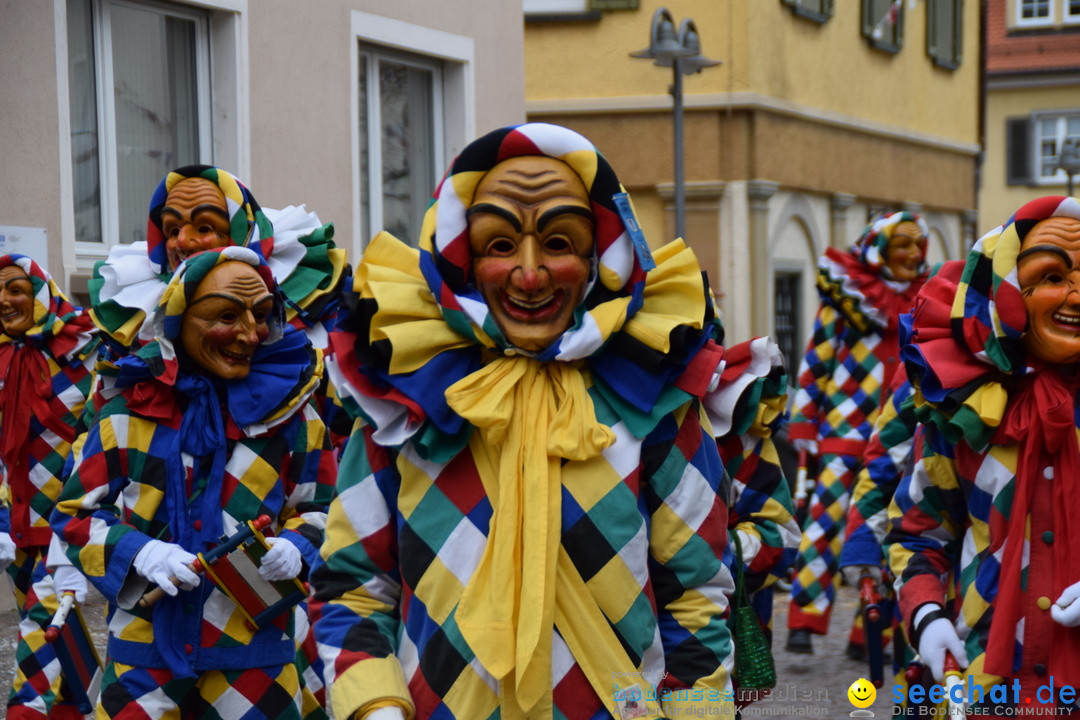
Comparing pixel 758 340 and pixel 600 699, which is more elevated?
pixel 758 340

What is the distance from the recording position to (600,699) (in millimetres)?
3061

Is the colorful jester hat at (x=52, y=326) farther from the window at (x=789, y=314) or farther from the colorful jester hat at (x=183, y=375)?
the window at (x=789, y=314)

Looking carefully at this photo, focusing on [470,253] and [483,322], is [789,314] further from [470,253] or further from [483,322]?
[483,322]

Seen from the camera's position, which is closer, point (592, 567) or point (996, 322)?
point (592, 567)

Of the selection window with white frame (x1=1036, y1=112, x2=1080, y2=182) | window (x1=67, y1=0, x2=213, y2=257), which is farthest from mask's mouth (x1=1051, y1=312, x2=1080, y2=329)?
window with white frame (x1=1036, y1=112, x2=1080, y2=182)

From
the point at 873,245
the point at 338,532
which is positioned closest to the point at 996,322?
the point at 338,532

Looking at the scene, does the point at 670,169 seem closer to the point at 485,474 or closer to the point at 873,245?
the point at 873,245

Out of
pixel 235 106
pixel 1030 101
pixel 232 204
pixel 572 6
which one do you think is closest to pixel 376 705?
pixel 232 204

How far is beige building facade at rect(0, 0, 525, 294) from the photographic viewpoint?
9508mm

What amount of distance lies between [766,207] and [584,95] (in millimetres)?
2713

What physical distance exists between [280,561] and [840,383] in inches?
174

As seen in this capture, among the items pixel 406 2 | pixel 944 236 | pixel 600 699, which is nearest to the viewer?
pixel 600 699

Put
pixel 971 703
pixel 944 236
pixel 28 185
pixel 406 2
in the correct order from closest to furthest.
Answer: pixel 971 703 → pixel 28 185 → pixel 406 2 → pixel 944 236

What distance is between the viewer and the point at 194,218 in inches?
246
